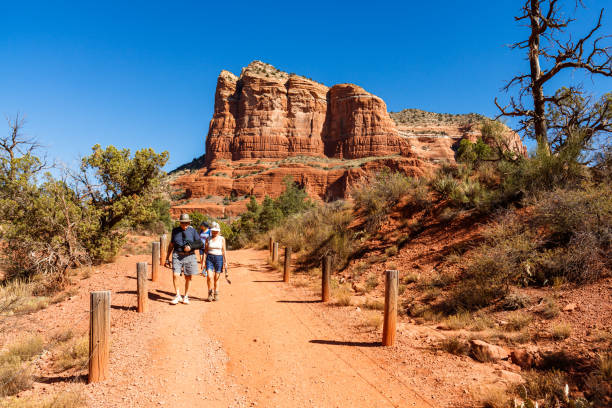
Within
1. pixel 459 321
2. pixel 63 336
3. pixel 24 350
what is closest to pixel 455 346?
pixel 459 321

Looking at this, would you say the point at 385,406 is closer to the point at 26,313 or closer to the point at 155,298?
the point at 155,298

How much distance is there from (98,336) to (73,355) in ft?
4.36

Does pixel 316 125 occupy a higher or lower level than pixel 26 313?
higher

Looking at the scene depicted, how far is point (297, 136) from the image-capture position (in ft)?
242

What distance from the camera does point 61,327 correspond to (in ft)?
20.8

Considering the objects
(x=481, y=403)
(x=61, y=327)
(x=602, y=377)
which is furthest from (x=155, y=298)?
(x=602, y=377)

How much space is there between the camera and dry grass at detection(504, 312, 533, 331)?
4.99 meters

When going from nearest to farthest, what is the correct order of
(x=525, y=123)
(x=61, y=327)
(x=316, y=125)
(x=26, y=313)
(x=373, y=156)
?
1. (x=61, y=327)
2. (x=26, y=313)
3. (x=525, y=123)
4. (x=373, y=156)
5. (x=316, y=125)

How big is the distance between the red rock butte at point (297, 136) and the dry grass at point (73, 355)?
5842 centimetres

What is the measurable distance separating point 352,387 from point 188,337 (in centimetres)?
305

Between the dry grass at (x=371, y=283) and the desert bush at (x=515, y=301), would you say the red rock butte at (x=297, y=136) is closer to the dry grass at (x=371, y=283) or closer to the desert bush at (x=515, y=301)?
the dry grass at (x=371, y=283)

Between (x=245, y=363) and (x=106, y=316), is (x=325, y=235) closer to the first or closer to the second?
(x=245, y=363)

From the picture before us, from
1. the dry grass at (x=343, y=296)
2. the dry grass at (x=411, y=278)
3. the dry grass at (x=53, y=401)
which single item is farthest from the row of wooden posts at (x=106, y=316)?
the dry grass at (x=411, y=278)

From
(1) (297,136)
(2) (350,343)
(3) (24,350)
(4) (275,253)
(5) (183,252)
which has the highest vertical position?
(1) (297,136)
